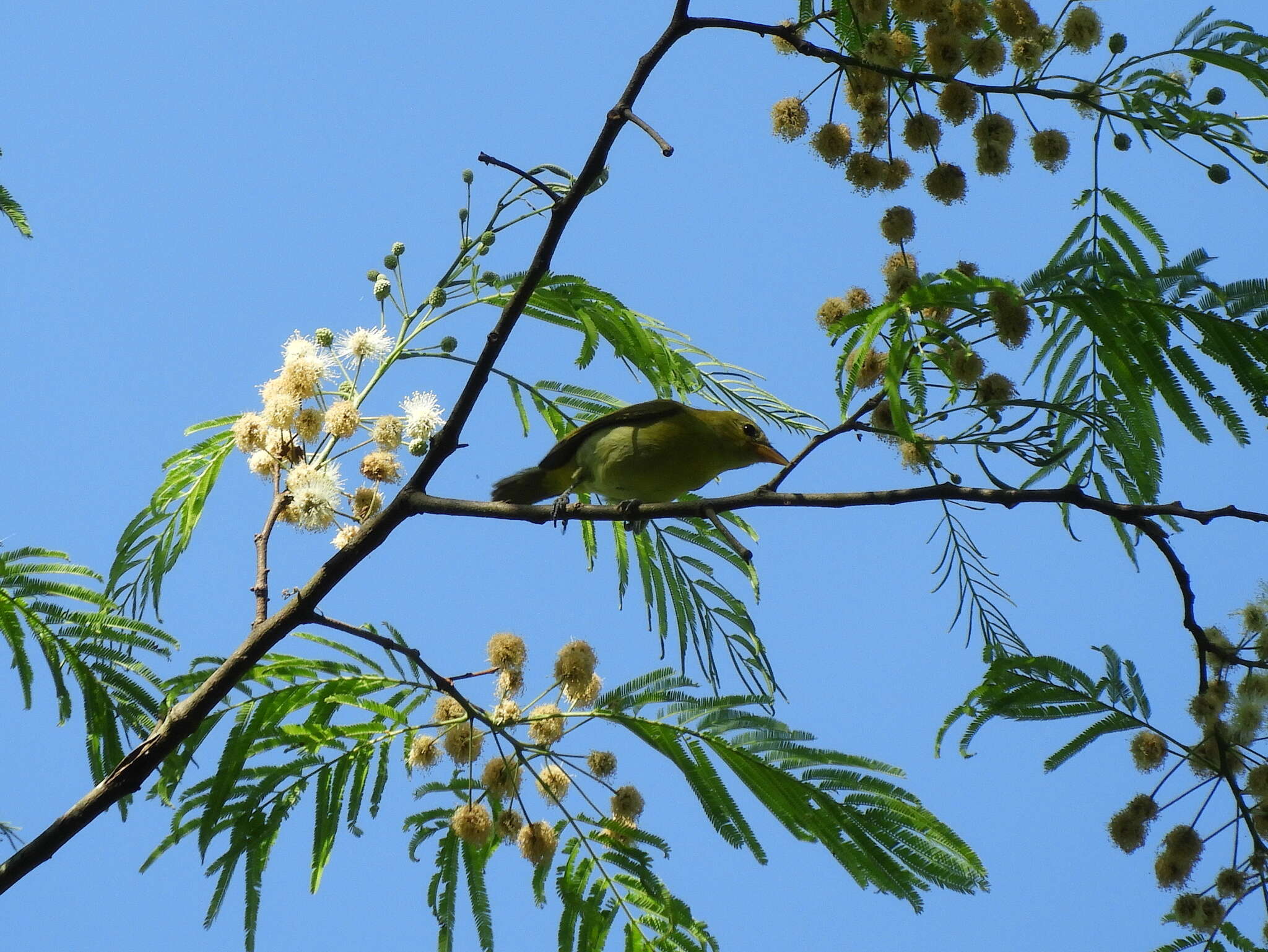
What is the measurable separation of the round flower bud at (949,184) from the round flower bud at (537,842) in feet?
8.38

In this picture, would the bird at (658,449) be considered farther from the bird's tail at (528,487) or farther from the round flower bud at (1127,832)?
the round flower bud at (1127,832)

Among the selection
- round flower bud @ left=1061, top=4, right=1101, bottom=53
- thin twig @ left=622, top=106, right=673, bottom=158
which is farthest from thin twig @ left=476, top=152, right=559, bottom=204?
round flower bud @ left=1061, top=4, right=1101, bottom=53

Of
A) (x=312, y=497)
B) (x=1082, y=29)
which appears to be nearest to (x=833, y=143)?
(x=1082, y=29)

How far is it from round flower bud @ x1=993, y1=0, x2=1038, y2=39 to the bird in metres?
1.95

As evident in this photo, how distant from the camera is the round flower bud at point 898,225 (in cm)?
384

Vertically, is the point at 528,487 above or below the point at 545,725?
above

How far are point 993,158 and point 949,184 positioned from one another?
182 mm

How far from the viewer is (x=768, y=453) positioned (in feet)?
16.9

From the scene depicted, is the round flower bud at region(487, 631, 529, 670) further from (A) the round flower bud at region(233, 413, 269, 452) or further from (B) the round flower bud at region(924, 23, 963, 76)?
(B) the round flower bud at region(924, 23, 963, 76)

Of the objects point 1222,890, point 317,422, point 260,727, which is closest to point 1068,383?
point 1222,890

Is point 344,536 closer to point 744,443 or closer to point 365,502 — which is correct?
point 365,502

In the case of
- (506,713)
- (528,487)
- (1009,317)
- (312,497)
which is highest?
(528,487)

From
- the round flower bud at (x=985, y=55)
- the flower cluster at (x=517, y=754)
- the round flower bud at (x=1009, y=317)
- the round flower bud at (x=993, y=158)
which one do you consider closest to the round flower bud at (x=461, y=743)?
the flower cluster at (x=517, y=754)

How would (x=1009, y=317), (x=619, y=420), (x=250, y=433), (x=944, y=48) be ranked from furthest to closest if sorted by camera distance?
1. (x=619, y=420)
2. (x=250, y=433)
3. (x=944, y=48)
4. (x=1009, y=317)
